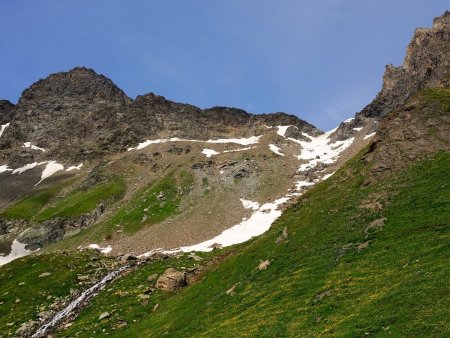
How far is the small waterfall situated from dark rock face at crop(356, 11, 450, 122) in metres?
121

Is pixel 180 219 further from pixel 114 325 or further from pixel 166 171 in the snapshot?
pixel 114 325

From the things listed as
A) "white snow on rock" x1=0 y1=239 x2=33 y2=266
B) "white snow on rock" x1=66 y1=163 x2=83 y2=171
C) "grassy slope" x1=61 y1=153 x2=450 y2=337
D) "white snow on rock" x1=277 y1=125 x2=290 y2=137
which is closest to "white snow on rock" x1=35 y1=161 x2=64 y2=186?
"white snow on rock" x1=66 y1=163 x2=83 y2=171

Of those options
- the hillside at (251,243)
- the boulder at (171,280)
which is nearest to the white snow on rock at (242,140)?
the hillside at (251,243)

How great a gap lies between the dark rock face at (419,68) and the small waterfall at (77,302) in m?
121

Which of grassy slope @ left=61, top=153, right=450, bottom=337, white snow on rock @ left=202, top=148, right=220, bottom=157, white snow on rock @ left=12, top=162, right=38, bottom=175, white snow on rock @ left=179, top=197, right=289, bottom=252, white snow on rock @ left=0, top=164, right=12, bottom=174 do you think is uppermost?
white snow on rock @ left=0, top=164, right=12, bottom=174

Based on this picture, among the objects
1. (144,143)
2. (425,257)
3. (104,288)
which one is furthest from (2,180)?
(425,257)

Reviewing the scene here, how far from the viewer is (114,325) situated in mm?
50500

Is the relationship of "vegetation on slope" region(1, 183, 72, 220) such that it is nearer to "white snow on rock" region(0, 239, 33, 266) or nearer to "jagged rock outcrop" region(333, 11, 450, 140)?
"white snow on rock" region(0, 239, 33, 266)

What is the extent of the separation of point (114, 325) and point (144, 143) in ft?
451

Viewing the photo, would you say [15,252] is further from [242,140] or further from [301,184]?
[242,140]

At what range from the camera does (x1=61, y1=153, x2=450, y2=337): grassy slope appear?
2908 centimetres

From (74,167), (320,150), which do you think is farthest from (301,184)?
(74,167)

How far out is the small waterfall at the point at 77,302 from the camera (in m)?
54.9

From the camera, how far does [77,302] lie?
61.9 m
